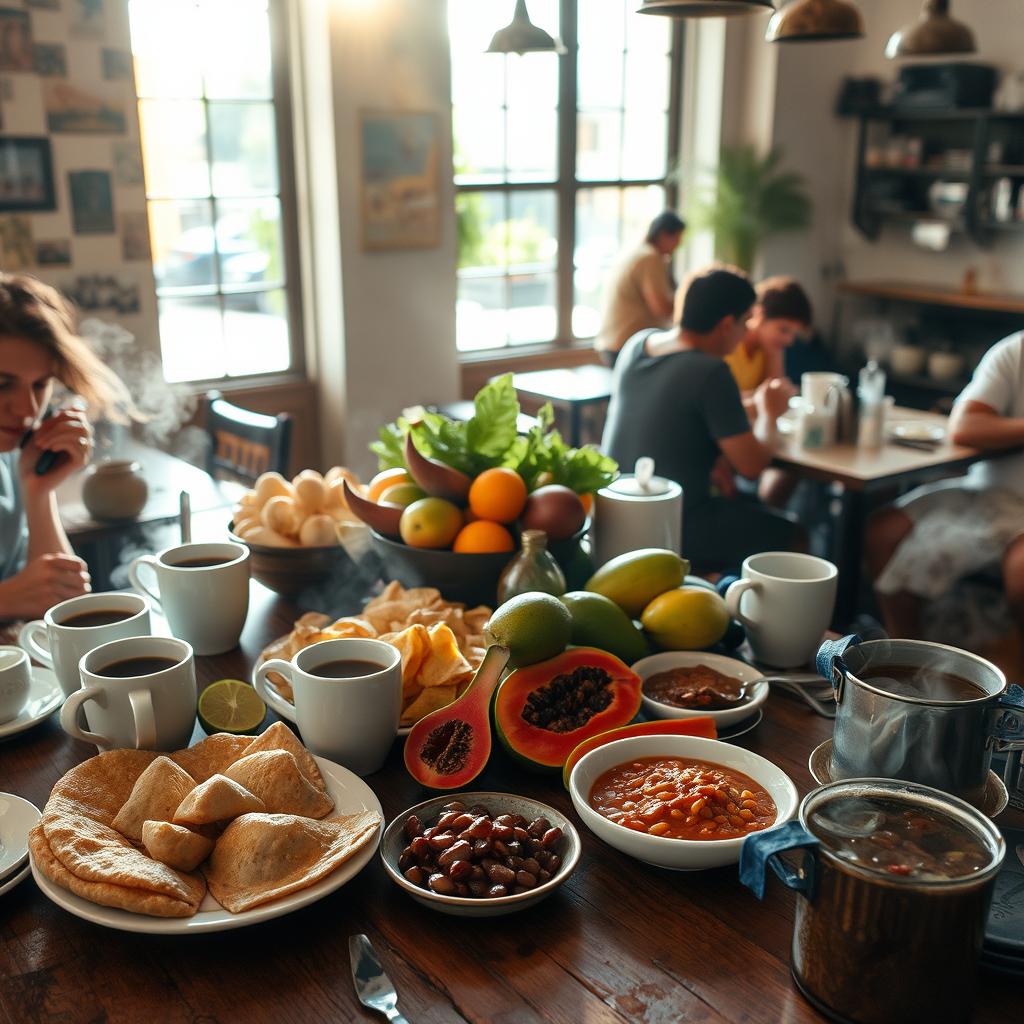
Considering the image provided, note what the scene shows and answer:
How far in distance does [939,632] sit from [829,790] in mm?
2362

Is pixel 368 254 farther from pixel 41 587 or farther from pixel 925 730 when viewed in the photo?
pixel 925 730

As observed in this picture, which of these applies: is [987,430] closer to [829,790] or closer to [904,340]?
[829,790]

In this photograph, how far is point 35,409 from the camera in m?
1.92

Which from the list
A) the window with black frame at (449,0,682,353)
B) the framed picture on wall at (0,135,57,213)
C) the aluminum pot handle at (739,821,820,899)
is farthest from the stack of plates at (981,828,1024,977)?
the window with black frame at (449,0,682,353)

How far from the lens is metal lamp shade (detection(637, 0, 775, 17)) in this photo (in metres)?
2.16

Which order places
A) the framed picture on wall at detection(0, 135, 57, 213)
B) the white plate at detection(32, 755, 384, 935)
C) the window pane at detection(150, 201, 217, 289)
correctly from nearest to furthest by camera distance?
1. the white plate at detection(32, 755, 384, 935)
2. the framed picture on wall at detection(0, 135, 57, 213)
3. the window pane at detection(150, 201, 217, 289)

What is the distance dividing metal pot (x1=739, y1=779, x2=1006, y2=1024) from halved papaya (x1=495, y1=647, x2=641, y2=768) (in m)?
0.34

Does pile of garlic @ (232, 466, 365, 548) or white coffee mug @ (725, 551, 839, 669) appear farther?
pile of garlic @ (232, 466, 365, 548)

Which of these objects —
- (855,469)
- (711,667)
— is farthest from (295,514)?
(855,469)

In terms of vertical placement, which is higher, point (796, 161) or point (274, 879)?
point (796, 161)

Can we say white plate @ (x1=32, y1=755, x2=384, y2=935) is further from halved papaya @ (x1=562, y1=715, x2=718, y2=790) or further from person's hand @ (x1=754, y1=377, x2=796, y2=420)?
person's hand @ (x1=754, y1=377, x2=796, y2=420)

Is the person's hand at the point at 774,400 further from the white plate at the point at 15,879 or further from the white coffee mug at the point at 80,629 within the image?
the white plate at the point at 15,879

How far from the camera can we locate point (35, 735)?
3.89ft

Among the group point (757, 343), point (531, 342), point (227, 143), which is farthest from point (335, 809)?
point (531, 342)
